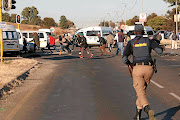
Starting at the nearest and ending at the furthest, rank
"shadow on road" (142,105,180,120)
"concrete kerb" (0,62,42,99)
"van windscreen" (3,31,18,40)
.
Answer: "shadow on road" (142,105,180,120) → "concrete kerb" (0,62,42,99) → "van windscreen" (3,31,18,40)

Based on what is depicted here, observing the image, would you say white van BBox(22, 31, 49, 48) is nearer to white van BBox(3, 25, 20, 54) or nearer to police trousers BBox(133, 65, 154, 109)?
white van BBox(3, 25, 20, 54)

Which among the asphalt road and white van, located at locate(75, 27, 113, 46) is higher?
white van, located at locate(75, 27, 113, 46)

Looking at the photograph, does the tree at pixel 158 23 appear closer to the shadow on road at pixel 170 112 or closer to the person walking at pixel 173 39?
the person walking at pixel 173 39

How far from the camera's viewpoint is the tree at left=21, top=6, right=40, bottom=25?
117 meters

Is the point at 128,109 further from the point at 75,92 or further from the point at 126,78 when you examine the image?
the point at 126,78

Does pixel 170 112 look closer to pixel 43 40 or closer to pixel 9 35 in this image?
pixel 9 35

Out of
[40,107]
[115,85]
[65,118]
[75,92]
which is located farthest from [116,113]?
[115,85]

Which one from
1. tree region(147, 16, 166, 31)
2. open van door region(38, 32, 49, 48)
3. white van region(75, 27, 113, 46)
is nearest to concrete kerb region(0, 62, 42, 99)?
open van door region(38, 32, 49, 48)

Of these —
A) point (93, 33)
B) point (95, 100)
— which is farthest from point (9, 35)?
point (95, 100)

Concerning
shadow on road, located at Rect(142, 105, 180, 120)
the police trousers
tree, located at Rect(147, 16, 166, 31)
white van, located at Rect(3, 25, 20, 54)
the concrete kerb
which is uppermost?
tree, located at Rect(147, 16, 166, 31)

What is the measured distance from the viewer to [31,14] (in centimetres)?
12125

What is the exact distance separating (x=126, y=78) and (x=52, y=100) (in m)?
4.89

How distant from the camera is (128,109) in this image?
7.70 metres

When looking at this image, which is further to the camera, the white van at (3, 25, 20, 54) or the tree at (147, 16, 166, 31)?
the tree at (147, 16, 166, 31)
